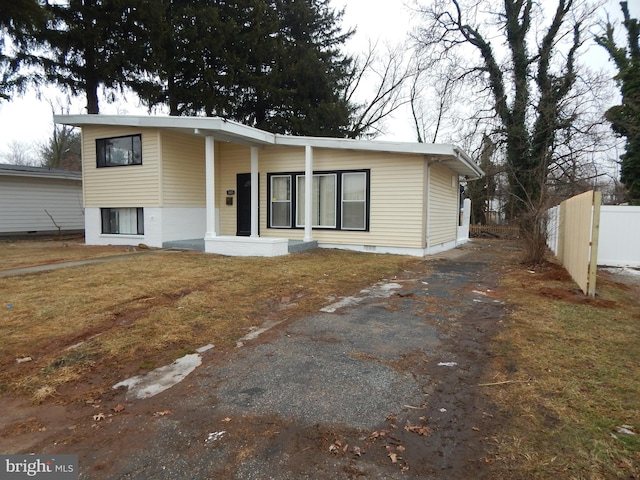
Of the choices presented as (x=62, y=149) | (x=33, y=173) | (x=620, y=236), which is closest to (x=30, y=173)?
(x=33, y=173)

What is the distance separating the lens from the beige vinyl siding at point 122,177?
37.4 ft

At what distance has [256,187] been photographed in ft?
39.8

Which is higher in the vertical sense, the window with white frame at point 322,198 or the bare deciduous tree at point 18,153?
the bare deciduous tree at point 18,153

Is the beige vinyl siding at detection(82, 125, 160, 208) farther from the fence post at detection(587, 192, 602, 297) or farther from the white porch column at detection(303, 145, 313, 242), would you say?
the fence post at detection(587, 192, 602, 297)

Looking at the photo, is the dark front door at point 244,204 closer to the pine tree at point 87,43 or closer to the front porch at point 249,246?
the front porch at point 249,246

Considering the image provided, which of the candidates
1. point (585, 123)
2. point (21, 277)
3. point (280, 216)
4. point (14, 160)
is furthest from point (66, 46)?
point (14, 160)

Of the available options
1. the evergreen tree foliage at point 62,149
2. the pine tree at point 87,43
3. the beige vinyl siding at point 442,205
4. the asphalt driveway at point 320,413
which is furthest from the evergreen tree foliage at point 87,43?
the asphalt driveway at point 320,413

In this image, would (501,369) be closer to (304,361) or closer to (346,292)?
(304,361)

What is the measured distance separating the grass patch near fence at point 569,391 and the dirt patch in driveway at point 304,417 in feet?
0.55

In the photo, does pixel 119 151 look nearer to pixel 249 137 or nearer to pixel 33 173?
pixel 249 137

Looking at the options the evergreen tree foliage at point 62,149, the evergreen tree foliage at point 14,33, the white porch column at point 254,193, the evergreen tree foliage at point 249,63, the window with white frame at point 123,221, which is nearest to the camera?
the evergreen tree foliage at point 14,33

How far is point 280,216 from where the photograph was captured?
12445mm

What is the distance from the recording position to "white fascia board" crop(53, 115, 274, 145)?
9938 millimetres

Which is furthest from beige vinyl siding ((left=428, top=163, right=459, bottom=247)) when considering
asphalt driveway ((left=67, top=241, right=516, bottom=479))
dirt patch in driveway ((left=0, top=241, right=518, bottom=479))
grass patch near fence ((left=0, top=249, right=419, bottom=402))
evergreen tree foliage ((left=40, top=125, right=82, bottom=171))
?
evergreen tree foliage ((left=40, top=125, right=82, bottom=171))
